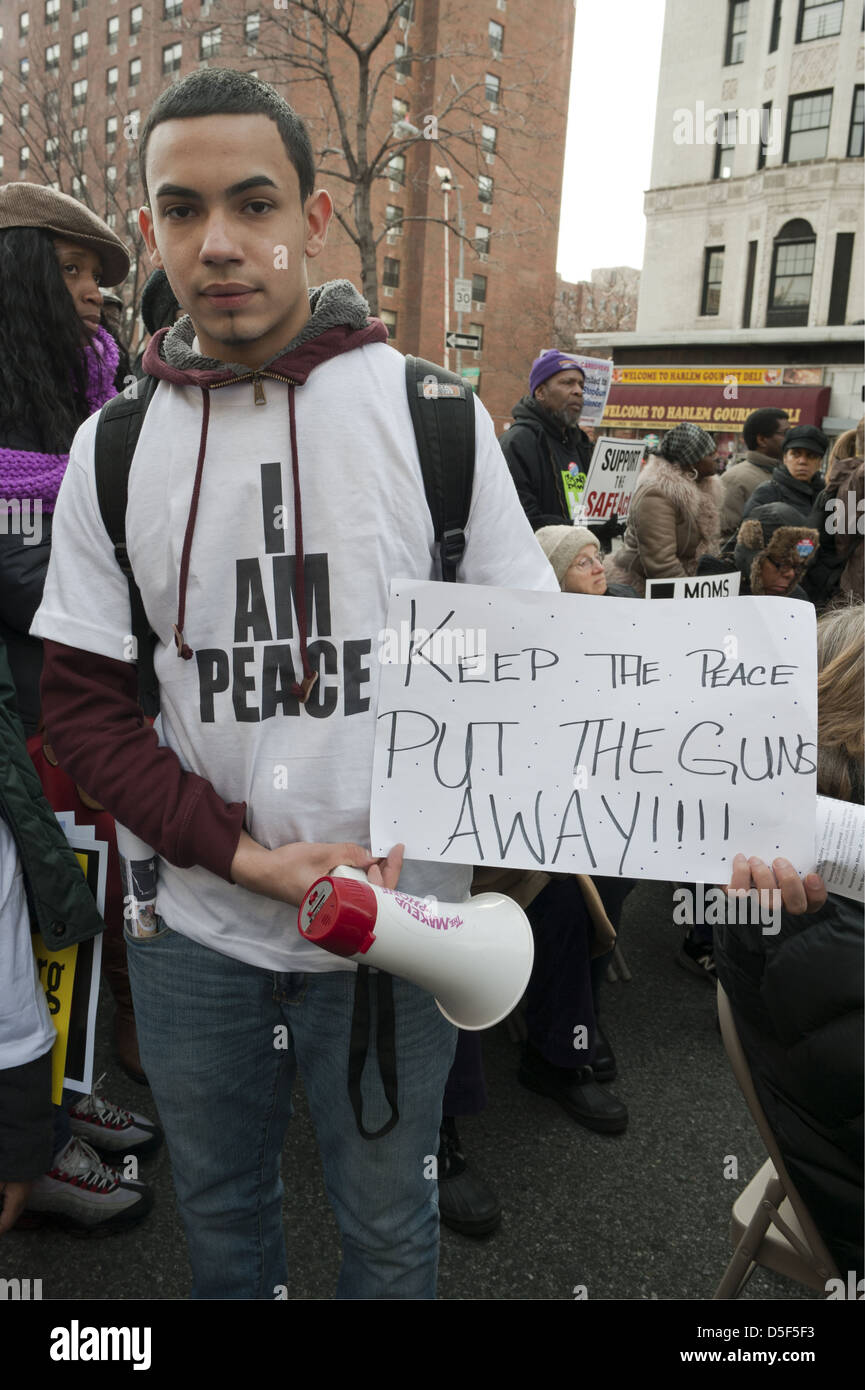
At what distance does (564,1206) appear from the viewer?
2.56 m

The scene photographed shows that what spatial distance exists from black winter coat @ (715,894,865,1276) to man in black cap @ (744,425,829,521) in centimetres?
453

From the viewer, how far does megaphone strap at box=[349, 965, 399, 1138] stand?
1390 mm

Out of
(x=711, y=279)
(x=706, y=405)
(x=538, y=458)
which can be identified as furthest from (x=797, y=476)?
(x=711, y=279)

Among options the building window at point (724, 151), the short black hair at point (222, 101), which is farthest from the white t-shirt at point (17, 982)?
the building window at point (724, 151)

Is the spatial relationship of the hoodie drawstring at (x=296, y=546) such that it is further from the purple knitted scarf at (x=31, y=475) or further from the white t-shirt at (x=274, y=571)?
the purple knitted scarf at (x=31, y=475)

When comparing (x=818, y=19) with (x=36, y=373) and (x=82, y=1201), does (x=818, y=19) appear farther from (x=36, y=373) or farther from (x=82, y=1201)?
(x=82, y=1201)

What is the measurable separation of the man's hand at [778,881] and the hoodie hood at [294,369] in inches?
26.8

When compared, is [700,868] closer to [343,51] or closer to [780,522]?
[780,522]

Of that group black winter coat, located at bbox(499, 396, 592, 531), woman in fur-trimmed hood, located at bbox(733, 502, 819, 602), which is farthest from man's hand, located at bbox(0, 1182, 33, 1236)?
black winter coat, located at bbox(499, 396, 592, 531)

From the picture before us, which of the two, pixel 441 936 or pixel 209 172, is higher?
pixel 209 172

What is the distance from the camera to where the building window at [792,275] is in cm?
2289

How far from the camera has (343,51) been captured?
32656 millimetres
